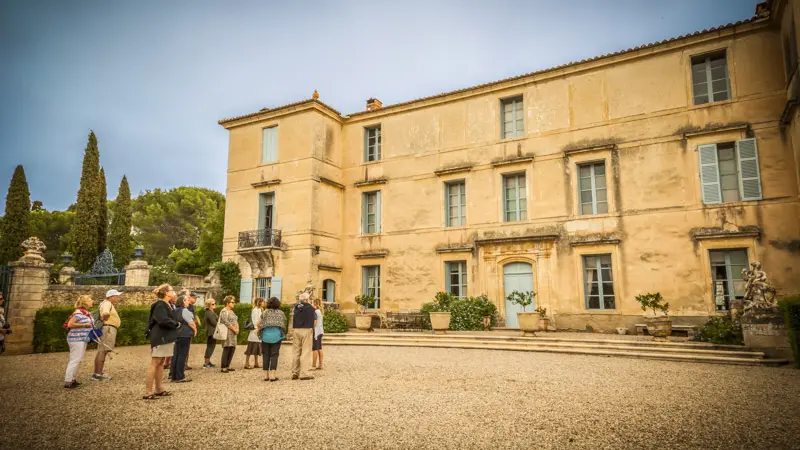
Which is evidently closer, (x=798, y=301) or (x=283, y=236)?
(x=798, y=301)

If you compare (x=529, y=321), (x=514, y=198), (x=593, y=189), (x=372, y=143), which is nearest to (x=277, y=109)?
(x=372, y=143)

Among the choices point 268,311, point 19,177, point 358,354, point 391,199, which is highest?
point 19,177

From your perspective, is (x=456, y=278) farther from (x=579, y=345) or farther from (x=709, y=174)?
(x=709, y=174)

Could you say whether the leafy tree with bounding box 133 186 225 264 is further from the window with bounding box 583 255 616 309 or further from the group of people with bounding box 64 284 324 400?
the group of people with bounding box 64 284 324 400

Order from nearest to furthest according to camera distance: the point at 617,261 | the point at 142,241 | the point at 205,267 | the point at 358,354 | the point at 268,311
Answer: the point at 268,311 → the point at 358,354 → the point at 617,261 → the point at 205,267 → the point at 142,241

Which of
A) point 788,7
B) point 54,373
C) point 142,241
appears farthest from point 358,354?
point 142,241

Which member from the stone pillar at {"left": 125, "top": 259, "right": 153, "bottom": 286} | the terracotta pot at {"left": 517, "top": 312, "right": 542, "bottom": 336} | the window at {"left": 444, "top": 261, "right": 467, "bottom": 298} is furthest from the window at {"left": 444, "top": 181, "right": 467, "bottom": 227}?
the stone pillar at {"left": 125, "top": 259, "right": 153, "bottom": 286}

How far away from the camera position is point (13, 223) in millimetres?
26922

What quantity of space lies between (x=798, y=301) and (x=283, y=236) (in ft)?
53.1

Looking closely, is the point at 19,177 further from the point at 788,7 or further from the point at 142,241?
the point at 788,7

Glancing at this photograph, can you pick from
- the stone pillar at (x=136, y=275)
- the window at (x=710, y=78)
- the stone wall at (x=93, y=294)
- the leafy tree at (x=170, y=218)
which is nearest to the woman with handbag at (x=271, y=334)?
the stone wall at (x=93, y=294)

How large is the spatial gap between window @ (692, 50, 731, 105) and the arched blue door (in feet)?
24.7

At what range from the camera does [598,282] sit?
1543cm

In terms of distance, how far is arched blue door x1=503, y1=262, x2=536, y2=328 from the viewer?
16.6 metres
